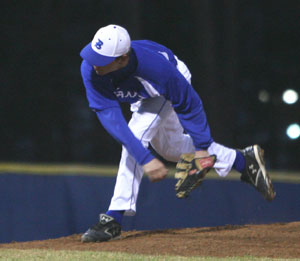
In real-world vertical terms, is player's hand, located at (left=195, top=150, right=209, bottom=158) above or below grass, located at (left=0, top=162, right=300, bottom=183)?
above

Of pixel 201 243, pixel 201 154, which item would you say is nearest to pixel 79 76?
pixel 201 154

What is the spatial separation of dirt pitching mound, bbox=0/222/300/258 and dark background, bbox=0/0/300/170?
9.47 ft

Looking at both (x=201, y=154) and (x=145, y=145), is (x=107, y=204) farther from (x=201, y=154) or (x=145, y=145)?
(x=201, y=154)

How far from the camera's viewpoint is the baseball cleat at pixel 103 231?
5848 mm

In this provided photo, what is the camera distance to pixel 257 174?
19.8 ft

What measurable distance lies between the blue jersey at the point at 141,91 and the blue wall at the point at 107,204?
3.49 feet

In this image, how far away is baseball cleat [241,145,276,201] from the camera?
5.98 m

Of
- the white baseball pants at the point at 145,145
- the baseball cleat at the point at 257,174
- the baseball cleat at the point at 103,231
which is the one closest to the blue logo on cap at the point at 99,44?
the white baseball pants at the point at 145,145

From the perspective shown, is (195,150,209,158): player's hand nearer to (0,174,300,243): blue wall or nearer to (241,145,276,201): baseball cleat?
(241,145,276,201): baseball cleat

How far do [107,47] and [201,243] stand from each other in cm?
142

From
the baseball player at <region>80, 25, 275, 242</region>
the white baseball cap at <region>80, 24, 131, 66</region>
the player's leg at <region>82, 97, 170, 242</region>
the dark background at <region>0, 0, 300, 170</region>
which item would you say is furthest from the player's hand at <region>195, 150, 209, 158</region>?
the dark background at <region>0, 0, 300, 170</region>

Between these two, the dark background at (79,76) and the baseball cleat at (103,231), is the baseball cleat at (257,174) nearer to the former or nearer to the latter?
the baseball cleat at (103,231)

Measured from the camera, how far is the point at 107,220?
19.4 feet

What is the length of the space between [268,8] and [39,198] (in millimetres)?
4488
